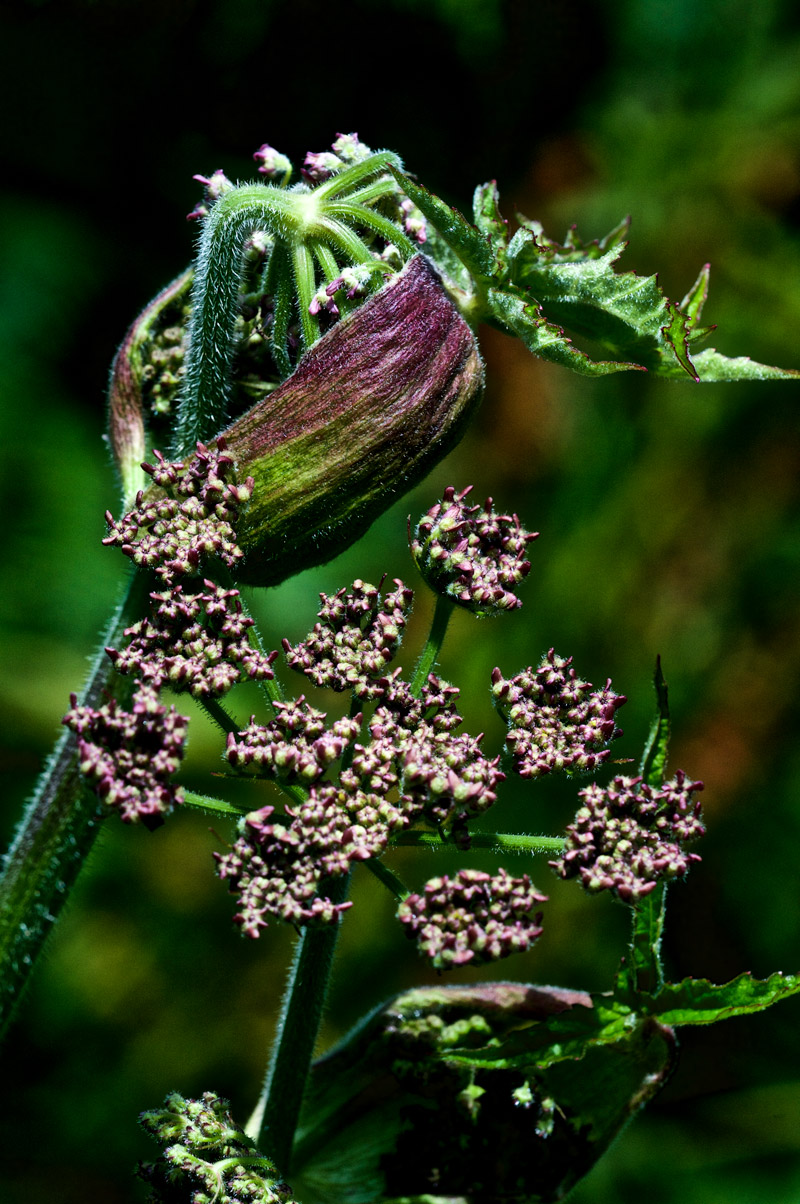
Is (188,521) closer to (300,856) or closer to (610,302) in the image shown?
(300,856)

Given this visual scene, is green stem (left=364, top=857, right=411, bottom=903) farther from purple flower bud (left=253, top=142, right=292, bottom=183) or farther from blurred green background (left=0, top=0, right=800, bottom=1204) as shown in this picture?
blurred green background (left=0, top=0, right=800, bottom=1204)

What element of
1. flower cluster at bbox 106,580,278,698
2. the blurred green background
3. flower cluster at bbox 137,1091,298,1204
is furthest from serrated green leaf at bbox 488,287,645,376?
the blurred green background

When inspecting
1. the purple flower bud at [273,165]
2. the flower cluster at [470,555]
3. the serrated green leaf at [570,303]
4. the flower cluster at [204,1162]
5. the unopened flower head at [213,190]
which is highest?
the purple flower bud at [273,165]

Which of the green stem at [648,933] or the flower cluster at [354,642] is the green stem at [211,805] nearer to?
the flower cluster at [354,642]

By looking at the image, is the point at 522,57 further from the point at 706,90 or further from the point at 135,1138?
the point at 135,1138

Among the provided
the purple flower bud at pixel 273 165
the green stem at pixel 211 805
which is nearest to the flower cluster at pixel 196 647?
the green stem at pixel 211 805

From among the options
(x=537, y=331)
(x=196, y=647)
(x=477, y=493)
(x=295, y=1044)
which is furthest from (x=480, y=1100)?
(x=477, y=493)

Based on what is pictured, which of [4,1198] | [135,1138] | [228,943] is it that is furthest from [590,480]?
[4,1198]
